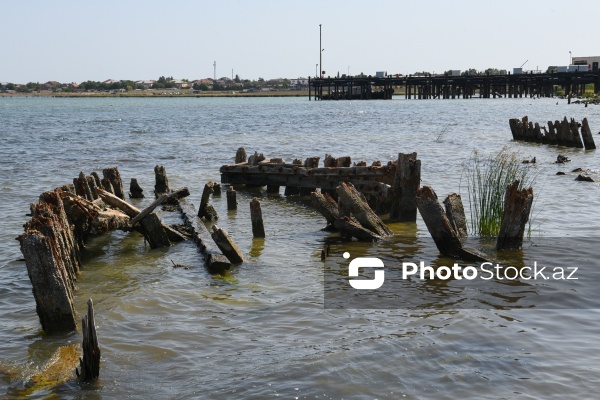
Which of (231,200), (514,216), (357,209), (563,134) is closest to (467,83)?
(563,134)

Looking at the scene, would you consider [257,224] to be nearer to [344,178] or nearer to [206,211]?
[206,211]

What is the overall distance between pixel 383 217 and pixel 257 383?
957 centimetres

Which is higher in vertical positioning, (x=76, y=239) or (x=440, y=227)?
(x=440, y=227)

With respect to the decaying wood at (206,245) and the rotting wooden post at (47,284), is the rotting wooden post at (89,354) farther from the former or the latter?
the decaying wood at (206,245)

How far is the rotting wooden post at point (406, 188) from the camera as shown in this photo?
15.9 m

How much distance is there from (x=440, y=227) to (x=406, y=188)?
3.68 metres

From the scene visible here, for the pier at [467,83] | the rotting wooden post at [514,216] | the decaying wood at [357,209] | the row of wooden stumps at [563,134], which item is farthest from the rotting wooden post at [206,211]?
the pier at [467,83]

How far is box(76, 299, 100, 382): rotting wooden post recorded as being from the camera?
752 cm

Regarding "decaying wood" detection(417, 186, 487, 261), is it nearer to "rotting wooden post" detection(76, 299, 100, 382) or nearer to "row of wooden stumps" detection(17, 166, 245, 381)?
"row of wooden stumps" detection(17, 166, 245, 381)

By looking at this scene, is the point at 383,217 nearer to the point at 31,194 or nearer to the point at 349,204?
the point at 349,204

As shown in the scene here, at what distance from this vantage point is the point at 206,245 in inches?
514

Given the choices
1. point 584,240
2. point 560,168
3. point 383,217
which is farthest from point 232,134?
point 584,240

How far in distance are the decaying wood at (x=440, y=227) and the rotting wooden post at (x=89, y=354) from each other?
634 cm

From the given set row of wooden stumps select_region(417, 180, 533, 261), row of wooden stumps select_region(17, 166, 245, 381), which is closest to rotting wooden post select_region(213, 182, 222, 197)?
row of wooden stumps select_region(17, 166, 245, 381)
